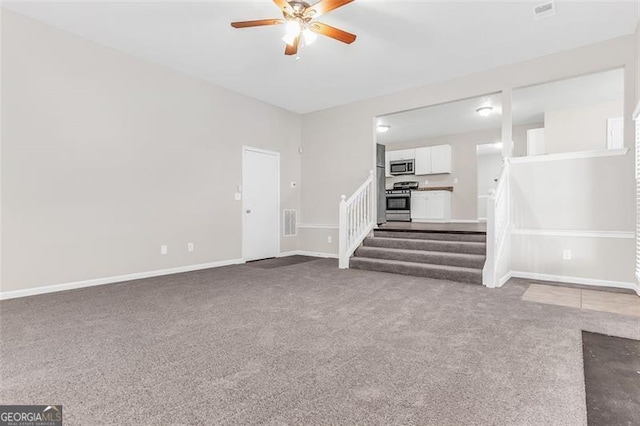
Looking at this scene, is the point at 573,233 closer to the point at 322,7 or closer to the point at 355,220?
the point at 355,220

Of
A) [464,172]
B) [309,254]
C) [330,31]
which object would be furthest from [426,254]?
[464,172]

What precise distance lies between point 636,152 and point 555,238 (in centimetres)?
125

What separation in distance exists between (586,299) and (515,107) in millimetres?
4216

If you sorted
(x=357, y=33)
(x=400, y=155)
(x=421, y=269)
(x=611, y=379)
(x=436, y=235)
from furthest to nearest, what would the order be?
(x=400, y=155)
(x=436, y=235)
(x=421, y=269)
(x=357, y=33)
(x=611, y=379)

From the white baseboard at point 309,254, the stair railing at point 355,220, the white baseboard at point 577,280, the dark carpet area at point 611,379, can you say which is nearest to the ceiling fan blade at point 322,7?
the stair railing at point 355,220

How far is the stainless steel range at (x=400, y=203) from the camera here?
8.41 metres

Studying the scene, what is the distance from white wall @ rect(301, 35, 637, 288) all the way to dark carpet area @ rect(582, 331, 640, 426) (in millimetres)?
2213

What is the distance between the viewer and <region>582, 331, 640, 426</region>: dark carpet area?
54.7 inches

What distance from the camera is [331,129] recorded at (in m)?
6.27

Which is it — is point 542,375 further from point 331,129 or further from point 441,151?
point 441,151

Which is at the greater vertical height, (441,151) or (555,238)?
(441,151)

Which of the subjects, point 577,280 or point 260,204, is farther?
point 260,204

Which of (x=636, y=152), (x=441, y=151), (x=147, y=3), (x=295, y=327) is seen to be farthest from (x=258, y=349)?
(x=441, y=151)

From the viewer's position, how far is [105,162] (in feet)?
12.8
